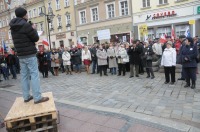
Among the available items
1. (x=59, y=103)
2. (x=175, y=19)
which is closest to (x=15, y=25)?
(x=59, y=103)

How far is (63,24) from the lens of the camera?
3506 centimetres

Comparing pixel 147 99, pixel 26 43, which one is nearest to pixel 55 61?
pixel 147 99

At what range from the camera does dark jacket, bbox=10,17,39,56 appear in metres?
4.20

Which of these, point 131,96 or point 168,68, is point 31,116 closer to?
point 131,96

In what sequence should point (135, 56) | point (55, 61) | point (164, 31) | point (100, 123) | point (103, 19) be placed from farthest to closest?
point (103, 19) → point (164, 31) → point (55, 61) → point (135, 56) → point (100, 123)

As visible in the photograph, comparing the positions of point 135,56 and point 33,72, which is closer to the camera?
point 33,72

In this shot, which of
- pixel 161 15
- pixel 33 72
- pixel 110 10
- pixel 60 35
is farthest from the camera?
pixel 60 35

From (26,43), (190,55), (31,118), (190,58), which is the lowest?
(31,118)

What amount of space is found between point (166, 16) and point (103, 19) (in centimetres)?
890

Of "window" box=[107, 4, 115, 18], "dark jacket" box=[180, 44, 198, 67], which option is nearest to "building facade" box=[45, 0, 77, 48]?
"window" box=[107, 4, 115, 18]

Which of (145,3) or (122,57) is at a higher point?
(145,3)

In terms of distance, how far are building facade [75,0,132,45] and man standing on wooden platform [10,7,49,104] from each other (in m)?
20.5

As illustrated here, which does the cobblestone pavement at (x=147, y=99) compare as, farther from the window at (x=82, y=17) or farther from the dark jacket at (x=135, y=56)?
the window at (x=82, y=17)

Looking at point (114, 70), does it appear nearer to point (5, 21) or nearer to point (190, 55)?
point (190, 55)
